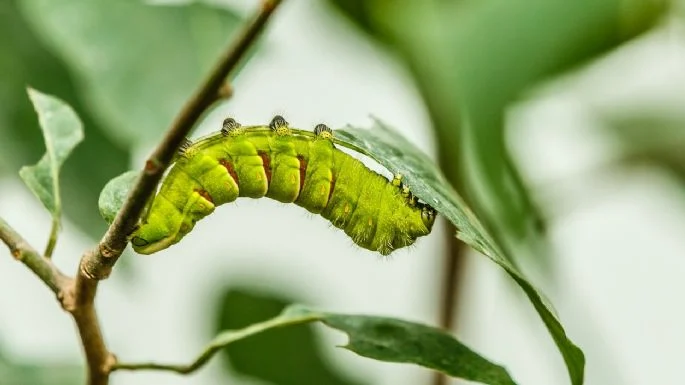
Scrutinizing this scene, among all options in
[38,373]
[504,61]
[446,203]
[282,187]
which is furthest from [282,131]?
[38,373]

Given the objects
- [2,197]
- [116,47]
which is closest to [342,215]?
[116,47]

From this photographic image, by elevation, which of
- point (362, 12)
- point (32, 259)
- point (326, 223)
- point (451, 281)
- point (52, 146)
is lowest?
point (32, 259)

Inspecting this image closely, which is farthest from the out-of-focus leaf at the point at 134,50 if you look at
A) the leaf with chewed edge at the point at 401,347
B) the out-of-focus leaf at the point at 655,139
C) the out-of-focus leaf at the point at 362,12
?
the out-of-focus leaf at the point at 655,139

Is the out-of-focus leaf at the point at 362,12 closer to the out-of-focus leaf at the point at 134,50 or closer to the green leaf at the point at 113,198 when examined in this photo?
the out-of-focus leaf at the point at 134,50

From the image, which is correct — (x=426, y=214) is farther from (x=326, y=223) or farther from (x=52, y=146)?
(x=326, y=223)

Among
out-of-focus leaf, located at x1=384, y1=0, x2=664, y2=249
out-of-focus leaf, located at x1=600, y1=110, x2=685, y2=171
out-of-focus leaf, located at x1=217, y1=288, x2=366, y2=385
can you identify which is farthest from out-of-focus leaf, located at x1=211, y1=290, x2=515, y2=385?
out-of-focus leaf, located at x1=600, y1=110, x2=685, y2=171

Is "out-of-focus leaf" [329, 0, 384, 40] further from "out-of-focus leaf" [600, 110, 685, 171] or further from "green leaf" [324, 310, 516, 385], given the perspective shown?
"green leaf" [324, 310, 516, 385]
